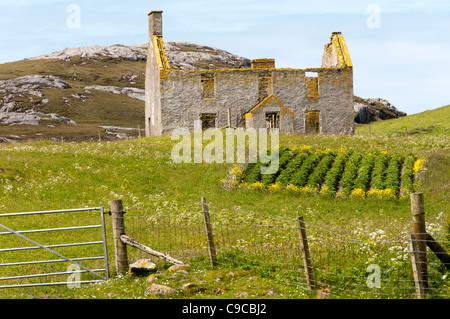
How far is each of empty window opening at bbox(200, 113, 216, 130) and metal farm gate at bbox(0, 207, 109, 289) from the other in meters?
24.2

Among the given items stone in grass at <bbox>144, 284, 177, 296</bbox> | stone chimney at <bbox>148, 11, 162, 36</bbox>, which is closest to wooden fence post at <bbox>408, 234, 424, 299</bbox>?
stone in grass at <bbox>144, 284, 177, 296</bbox>

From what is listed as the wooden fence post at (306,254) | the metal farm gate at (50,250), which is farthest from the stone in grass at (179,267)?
the wooden fence post at (306,254)

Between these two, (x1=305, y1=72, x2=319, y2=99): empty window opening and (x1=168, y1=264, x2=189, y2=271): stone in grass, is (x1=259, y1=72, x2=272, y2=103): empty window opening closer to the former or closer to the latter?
(x1=305, y1=72, x2=319, y2=99): empty window opening

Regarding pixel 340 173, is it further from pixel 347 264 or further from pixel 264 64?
pixel 264 64

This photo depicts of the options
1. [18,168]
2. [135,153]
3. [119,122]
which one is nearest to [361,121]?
[119,122]

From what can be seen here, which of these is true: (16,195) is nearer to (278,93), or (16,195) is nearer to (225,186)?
(225,186)

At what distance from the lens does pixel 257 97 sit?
167 feet

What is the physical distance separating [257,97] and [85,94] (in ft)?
271

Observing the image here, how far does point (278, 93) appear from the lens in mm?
50969

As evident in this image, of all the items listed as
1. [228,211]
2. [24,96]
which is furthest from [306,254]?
[24,96]

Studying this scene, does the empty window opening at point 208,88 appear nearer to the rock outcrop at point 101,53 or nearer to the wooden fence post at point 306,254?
the wooden fence post at point 306,254

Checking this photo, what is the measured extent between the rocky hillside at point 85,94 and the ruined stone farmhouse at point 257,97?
33.6 meters

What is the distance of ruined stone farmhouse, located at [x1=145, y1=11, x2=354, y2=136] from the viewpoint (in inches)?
1967

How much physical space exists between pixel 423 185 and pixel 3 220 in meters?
21.1
